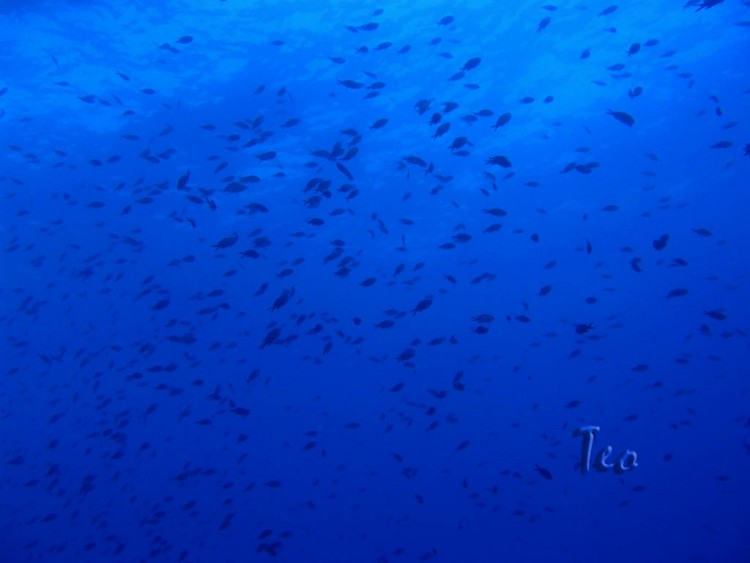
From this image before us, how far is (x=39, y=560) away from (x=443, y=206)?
94.6ft

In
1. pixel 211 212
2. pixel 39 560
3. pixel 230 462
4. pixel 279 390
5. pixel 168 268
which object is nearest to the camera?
pixel 211 212

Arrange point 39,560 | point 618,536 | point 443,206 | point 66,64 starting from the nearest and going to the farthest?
point 66,64
point 443,206
point 39,560
point 618,536

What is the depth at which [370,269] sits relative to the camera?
27.2 metres

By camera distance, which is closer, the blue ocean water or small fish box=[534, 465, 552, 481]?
small fish box=[534, 465, 552, 481]

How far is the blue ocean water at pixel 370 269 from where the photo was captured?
1510cm

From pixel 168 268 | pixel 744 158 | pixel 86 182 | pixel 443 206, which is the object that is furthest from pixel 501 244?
pixel 86 182

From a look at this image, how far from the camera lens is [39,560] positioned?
29.6 metres

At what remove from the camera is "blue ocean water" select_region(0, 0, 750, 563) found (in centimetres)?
1510

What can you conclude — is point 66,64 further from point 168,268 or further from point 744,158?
point 744,158

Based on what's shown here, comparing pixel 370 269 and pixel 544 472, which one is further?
pixel 370 269

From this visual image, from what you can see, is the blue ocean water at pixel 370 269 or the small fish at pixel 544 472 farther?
the blue ocean water at pixel 370 269

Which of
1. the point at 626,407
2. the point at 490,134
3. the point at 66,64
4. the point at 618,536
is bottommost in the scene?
the point at 618,536

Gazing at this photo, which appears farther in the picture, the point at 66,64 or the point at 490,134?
the point at 490,134

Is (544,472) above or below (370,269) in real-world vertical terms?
above
